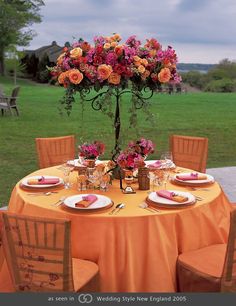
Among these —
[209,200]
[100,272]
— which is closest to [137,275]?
[100,272]

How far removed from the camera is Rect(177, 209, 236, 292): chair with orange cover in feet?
9.88

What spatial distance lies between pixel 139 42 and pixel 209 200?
4.94 ft

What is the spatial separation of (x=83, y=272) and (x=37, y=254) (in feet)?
1.27

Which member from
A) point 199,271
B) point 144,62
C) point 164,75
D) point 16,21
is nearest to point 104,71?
point 144,62

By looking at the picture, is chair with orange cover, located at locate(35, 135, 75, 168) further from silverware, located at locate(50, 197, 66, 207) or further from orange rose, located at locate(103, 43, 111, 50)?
orange rose, located at locate(103, 43, 111, 50)

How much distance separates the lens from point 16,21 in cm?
4547

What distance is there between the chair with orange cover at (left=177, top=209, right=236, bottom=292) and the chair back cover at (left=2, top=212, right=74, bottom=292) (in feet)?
2.89

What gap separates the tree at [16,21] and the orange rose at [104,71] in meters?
43.7

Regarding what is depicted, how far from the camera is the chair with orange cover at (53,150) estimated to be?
18.0ft

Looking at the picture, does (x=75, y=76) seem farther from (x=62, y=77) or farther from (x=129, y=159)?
(x=129, y=159)

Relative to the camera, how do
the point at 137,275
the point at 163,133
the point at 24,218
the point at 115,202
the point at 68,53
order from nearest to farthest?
the point at 24,218 < the point at 137,275 < the point at 115,202 < the point at 68,53 < the point at 163,133

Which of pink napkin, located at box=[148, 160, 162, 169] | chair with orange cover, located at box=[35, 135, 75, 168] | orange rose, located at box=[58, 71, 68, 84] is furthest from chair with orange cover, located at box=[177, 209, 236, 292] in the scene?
chair with orange cover, located at box=[35, 135, 75, 168]

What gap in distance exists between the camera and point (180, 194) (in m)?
3.66

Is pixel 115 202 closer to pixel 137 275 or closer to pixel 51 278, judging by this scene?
pixel 137 275
